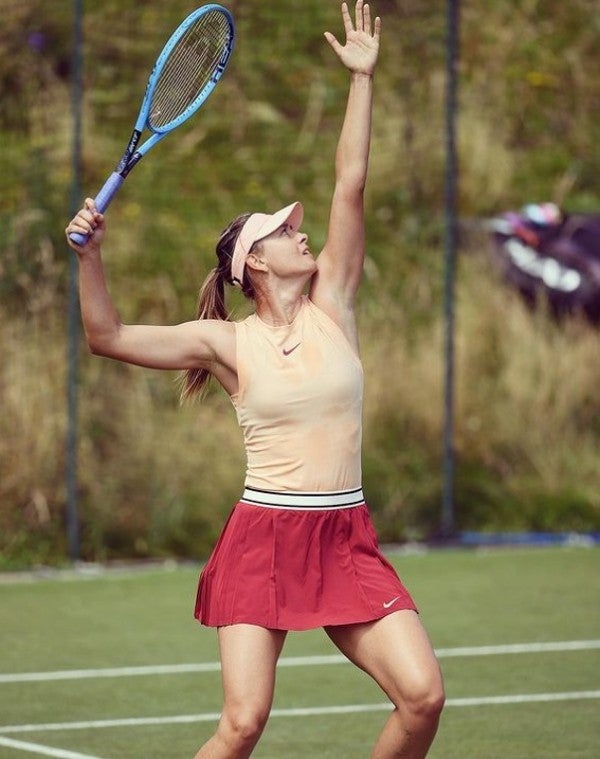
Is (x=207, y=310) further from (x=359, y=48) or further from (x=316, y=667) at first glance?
(x=316, y=667)

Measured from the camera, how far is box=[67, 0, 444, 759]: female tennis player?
4867 mm

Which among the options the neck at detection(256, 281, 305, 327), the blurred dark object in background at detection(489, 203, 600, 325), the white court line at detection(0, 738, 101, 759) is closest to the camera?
the neck at detection(256, 281, 305, 327)

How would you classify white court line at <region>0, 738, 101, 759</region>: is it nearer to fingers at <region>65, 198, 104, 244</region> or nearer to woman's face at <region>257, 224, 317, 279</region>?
woman's face at <region>257, 224, 317, 279</region>

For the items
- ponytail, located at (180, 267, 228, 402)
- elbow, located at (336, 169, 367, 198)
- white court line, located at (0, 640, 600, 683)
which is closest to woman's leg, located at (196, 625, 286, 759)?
ponytail, located at (180, 267, 228, 402)

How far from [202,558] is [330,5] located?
171 inches

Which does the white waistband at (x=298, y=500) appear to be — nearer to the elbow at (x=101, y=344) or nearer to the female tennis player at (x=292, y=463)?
the female tennis player at (x=292, y=463)

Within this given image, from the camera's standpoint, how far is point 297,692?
7738mm

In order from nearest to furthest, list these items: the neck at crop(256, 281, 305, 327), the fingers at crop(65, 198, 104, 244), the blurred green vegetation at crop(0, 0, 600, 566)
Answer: the fingers at crop(65, 198, 104, 244) < the neck at crop(256, 281, 305, 327) < the blurred green vegetation at crop(0, 0, 600, 566)

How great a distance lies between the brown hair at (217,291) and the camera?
5.32m

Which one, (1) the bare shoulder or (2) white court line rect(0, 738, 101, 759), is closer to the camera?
(1) the bare shoulder

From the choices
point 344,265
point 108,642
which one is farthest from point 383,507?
point 344,265

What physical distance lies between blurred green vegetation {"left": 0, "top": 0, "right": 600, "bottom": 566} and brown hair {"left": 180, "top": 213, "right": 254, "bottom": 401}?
5.54 m

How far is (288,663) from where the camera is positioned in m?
8.38

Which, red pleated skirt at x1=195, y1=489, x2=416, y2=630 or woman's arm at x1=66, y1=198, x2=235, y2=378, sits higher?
woman's arm at x1=66, y1=198, x2=235, y2=378
